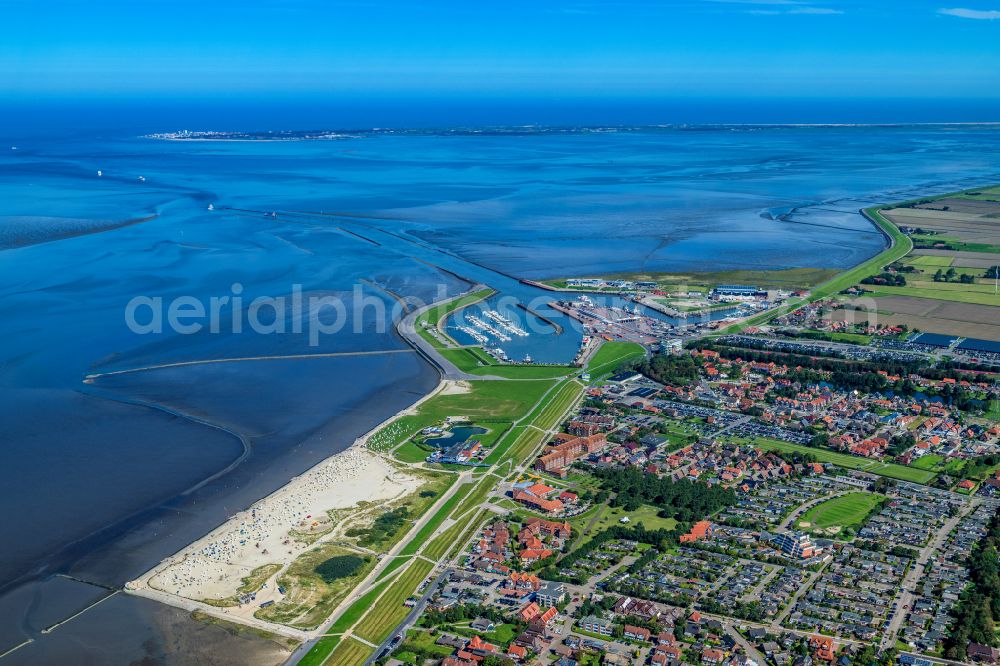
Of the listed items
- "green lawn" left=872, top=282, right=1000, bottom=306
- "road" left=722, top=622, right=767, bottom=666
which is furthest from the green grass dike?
"road" left=722, top=622, right=767, bottom=666

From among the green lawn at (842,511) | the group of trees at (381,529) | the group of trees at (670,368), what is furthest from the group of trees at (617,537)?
the group of trees at (670,368)

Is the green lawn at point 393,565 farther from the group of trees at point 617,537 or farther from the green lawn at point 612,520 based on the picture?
the green lawn at point 612,520

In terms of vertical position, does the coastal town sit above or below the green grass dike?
below

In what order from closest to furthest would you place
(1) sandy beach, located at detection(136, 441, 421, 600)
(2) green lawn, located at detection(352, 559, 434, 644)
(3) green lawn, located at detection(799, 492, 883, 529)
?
(2) green lawn, located at detection(352, 559, 434, 644)
(1) sandy beach, located at detection(136, 441, 421, 600)
(3) green lawn, located at detection(799, 492, 883, 529)

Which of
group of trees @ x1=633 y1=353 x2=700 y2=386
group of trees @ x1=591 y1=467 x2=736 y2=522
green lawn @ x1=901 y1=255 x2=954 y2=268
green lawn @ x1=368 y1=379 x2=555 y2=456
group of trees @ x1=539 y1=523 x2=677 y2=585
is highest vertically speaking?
green lawn @ x1=901 y1=255 x2=954 y2=268

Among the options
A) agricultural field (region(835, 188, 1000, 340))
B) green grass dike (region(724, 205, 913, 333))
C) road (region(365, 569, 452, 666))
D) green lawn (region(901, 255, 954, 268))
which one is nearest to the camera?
road (region(365, 569, 452, 666))

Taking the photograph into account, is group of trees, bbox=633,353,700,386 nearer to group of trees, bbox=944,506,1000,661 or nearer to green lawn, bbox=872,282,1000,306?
group of trees, bbox=944,506,1000,661

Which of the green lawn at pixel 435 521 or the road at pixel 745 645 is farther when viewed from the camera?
the green lawn at pixel 435 521
